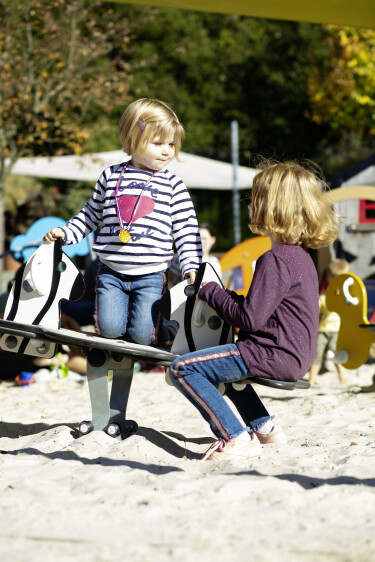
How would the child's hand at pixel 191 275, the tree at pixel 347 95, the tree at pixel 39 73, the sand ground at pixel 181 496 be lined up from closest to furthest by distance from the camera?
the sand ground at pixel 181 496
the child's hand at pixel 191 275
the tree at pixel 39 73
the tree at pixel 347 95

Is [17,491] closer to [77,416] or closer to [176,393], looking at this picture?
[77,416]

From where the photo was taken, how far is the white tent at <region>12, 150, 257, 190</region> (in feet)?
35.7

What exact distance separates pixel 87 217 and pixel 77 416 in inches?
53.3

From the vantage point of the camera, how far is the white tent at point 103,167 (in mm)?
10875

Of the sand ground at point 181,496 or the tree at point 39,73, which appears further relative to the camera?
the tree at point 39,73

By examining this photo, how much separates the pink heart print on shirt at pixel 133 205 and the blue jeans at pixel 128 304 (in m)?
0.27

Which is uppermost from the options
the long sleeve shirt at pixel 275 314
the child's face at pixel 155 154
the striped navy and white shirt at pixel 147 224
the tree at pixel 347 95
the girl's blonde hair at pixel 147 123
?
the tree at pixel 347 95

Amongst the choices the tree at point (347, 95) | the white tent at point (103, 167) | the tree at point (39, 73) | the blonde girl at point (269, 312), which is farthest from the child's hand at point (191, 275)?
the tree at point (347, 95)

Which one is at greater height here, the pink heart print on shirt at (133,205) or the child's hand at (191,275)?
the pink heart print on shirt at (133,205)

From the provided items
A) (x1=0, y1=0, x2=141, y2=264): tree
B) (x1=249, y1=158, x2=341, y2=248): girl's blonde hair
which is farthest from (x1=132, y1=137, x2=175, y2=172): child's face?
(x1=0, y1=0, x2=141, y2=264): tree

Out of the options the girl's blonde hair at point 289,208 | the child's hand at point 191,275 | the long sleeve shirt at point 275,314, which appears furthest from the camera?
the child's hand at point 191,275

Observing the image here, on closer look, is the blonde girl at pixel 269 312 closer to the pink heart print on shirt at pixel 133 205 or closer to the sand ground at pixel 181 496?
the sand ground at pixel 181 496

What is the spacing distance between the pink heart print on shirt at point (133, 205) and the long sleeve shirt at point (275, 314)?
483mm

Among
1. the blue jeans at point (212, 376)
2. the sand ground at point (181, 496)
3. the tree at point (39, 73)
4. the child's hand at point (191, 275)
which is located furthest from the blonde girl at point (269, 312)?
the tree at point (39, 73)
